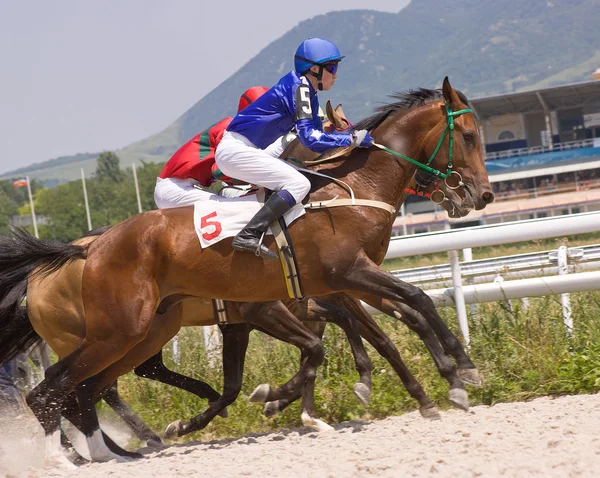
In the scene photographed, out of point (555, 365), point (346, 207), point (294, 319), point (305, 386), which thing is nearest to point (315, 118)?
point (346, 207)

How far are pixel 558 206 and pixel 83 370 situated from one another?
47.9 metres

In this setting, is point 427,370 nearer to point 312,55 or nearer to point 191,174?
point 191,174

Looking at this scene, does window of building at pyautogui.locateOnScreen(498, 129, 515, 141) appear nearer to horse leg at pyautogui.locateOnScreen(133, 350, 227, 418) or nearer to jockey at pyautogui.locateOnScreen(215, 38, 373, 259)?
horse leg at pyautogui.locateOnScreen(133, 350, 227, 418)

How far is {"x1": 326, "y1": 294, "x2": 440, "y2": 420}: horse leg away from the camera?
18.4 feet

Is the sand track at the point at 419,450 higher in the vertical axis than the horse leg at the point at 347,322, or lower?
lower

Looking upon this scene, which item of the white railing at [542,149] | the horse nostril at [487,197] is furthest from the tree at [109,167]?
the horse nostril at [487,197]

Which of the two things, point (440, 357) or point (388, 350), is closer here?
point (440, 357)

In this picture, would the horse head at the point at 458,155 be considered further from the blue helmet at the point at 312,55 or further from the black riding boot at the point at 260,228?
the black riding boot at the point at 260,228

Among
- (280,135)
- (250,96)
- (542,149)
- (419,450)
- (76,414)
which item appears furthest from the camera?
(542,149)

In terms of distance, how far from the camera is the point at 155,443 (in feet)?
20.7

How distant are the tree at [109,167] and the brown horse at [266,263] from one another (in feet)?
472

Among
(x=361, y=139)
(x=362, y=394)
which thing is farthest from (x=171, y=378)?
(x=361, y=139)

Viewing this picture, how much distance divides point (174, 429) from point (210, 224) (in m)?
1.85

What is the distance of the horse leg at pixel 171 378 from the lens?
21.5 feet
